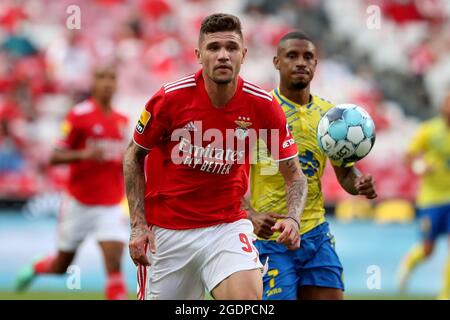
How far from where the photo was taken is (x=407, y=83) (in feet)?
60.3

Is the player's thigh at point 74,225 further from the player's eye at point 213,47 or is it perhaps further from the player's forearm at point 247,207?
the player's eye at point 213,47

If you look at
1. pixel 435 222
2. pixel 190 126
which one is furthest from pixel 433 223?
pixel 190 126

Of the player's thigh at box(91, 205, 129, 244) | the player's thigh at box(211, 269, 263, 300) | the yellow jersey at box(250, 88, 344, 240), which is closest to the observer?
the player's thigh at box(211, 269, 263, 300)

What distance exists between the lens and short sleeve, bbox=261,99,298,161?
5.89 m

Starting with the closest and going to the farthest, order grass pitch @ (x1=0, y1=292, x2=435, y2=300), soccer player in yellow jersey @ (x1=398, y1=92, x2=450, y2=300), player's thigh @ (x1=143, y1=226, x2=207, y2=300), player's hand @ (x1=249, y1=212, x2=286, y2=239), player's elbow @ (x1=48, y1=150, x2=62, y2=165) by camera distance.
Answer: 1. player's thigh @ (x1=143, y1=226, x2=207, y2=300)
2. player's hand @ (x1=249, y1=212, x2=286, y2=239)
3. player's elbow @ (x1=48, y1=150, x2=62, y2=165)
4. grass pitch @ (x1=0, y1=292, x2=435, y2=300)
5. soccer player in yellow jersey @ (x1=398, y1=92, x2=450, y2=300)

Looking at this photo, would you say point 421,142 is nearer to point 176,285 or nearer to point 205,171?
point 205,171

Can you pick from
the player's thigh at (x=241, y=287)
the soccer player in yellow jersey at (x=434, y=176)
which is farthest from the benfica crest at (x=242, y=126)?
the soccer player in yellow jersey at (x=434, y=176)

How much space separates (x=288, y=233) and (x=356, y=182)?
1.07m

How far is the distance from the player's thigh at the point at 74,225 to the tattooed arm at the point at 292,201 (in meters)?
4.22

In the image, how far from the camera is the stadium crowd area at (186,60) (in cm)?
1573

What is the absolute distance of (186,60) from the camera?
17.4 meters

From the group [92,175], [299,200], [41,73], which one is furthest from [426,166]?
[41,73]

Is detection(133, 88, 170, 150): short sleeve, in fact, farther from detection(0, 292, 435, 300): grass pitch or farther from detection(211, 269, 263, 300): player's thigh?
detection(0, 292, 435, 300): grass pitch

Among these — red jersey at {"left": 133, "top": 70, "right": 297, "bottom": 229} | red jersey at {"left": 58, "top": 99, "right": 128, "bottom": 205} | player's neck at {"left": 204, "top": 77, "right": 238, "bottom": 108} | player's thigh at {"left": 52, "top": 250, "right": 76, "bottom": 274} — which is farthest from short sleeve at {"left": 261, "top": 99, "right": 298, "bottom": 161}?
player's thigh at {"left": 52, "top": 250, "right": 76, "bottom": 274}
